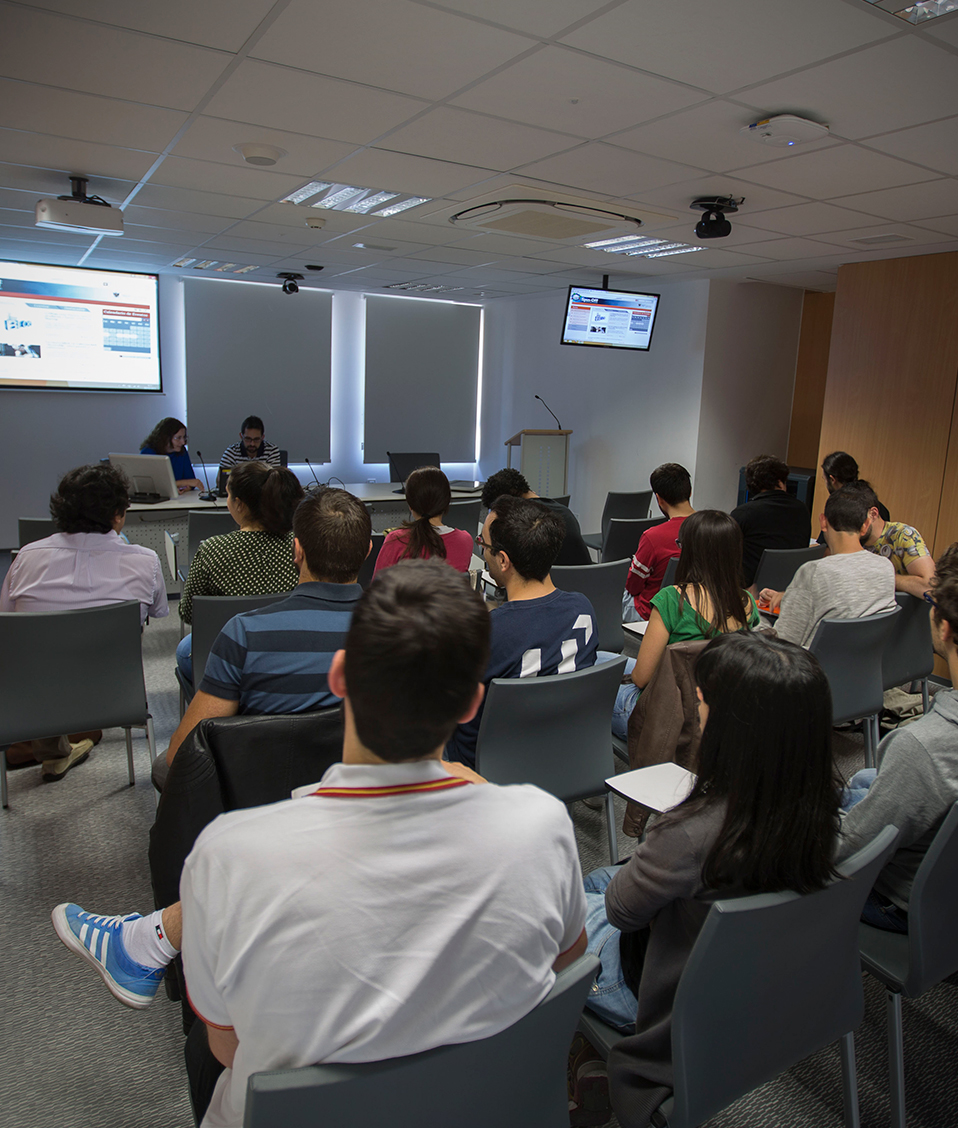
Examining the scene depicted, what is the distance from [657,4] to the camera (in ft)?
6.97

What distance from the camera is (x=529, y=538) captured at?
2258 millimetres

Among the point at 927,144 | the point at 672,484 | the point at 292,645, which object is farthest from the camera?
the point at 672,484

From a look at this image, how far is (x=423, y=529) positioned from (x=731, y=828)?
247 centimetres

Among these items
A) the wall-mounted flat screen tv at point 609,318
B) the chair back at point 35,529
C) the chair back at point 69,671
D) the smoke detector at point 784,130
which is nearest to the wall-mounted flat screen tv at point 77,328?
the chair back at point 35,529

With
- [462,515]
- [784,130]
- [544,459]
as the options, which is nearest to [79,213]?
[462,515]

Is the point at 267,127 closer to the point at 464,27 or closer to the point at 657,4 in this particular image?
the point at 464,27

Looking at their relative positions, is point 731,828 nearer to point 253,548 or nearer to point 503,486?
point 253,548

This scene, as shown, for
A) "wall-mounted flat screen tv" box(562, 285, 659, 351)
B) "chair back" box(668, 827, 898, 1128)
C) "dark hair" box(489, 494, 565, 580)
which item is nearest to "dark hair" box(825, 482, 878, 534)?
"dark hair" box(489, 494, 565, 580)

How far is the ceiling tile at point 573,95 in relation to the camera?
2.55 meters

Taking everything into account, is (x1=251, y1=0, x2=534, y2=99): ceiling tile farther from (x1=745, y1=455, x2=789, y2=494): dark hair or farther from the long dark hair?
(x1=745, y1=455, x2=789, y2=494): dark hair

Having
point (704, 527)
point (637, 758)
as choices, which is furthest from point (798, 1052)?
point (704, 527)

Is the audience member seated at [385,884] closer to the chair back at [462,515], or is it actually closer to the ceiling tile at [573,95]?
the ceiling tile at [573,95]

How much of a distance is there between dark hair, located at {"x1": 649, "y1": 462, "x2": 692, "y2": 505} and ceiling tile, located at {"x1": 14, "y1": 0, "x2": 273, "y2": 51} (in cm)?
257

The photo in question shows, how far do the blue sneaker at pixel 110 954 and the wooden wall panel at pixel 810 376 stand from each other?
7723mm
